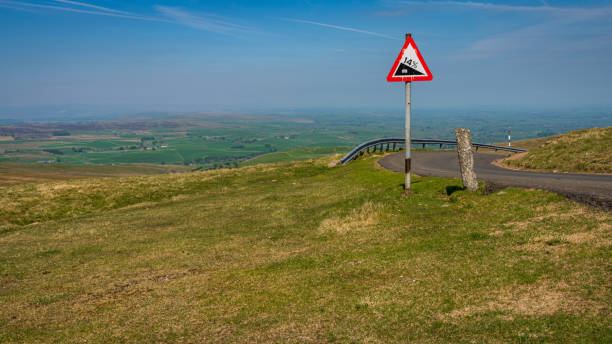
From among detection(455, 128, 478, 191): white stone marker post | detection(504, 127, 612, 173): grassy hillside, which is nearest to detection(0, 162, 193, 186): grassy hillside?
detection(455, 128, 478, 191): white stone marker post

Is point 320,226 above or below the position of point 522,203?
below

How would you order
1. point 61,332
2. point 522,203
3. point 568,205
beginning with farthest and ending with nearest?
point 522,203
point 568,205
point 61,332

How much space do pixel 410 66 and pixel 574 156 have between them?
15370mm

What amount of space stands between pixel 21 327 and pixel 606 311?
13.6m

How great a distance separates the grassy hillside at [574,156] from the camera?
76.5 feet

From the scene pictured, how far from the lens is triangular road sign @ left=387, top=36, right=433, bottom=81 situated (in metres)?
17.9

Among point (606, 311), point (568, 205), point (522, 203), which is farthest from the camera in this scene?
point (522, 203)

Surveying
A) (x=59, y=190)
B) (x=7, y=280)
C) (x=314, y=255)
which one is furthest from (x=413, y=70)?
(x=59, y=190)

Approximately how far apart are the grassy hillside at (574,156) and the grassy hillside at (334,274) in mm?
9352

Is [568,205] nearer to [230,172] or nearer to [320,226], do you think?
[320,226]

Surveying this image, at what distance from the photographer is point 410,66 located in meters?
18.1

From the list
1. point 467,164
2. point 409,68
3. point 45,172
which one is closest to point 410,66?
point 409,68

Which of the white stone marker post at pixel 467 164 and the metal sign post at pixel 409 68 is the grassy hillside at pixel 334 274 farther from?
the metal sign post at pixel 409 68

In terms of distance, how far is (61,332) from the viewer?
9688 millimetres
